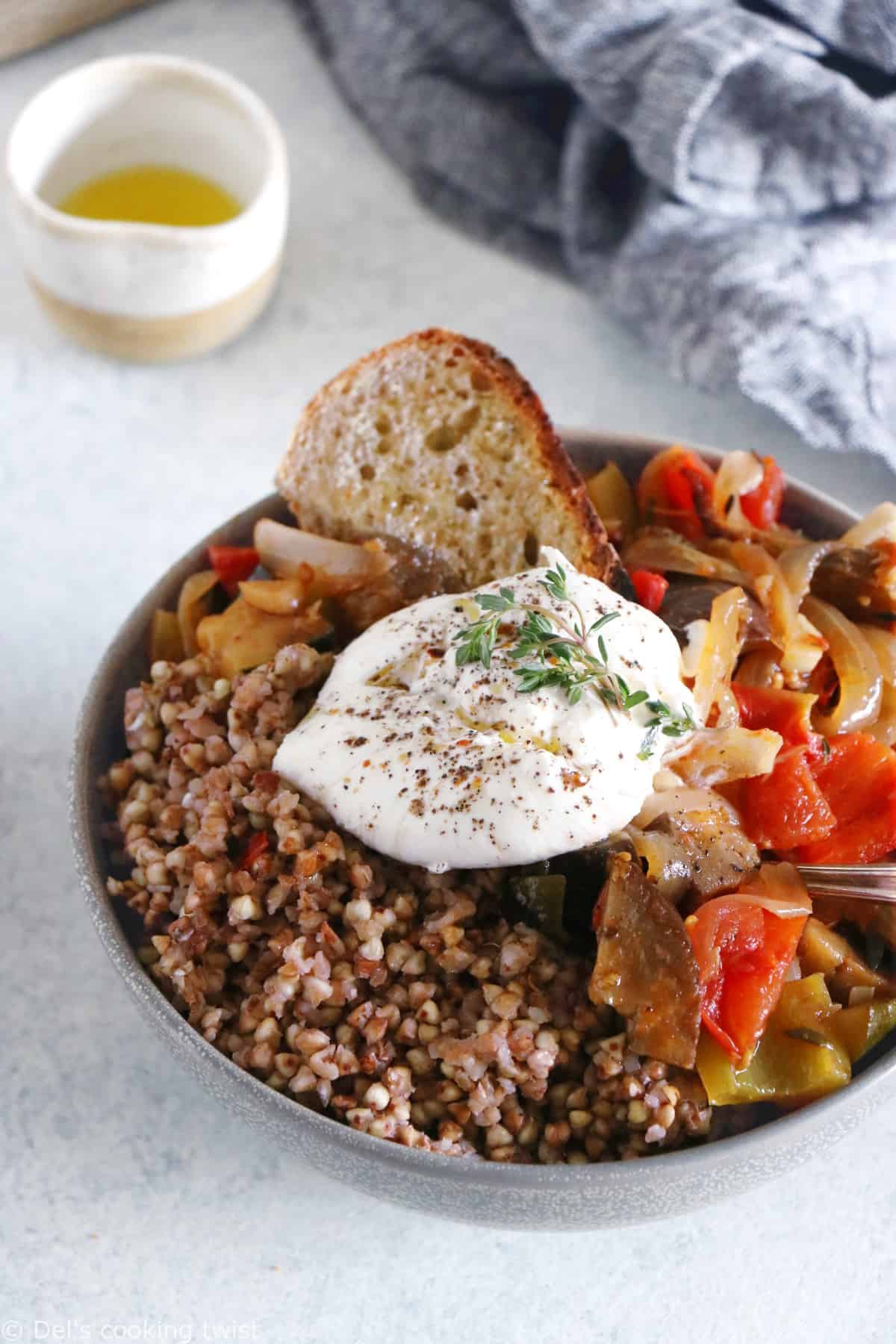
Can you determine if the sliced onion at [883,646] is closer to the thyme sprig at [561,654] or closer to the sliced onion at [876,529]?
the sliced onion at [876,529]

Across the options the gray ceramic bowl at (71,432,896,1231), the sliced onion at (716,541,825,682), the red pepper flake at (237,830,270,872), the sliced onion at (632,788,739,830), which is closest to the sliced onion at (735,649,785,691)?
the sliced onion at (716,541,825,682)

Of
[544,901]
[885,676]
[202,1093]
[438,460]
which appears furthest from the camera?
[438,460]

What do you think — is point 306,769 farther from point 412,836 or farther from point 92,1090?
point 92,1090

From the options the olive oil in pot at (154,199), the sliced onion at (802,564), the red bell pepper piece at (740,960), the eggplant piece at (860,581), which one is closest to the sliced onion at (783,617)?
the sliced onion at (802,564)

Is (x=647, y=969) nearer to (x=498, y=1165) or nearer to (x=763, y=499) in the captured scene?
(x=498, y=1165)

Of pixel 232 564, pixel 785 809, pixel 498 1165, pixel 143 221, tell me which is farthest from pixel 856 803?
pixel 143 221

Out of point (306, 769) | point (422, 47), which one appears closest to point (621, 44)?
point (422, 47)

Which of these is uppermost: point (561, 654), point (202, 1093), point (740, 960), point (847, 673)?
point (561, 654)

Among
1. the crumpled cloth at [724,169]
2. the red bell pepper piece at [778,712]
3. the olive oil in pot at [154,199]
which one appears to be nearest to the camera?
the red bell pepper piece at [778,712]
